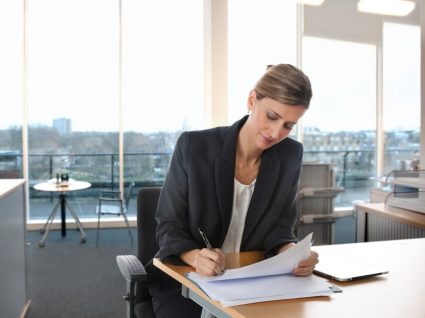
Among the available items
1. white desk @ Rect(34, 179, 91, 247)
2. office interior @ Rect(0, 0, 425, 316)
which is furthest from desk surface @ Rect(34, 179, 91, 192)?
office interior @ Rect(0, 0, 425, 316)

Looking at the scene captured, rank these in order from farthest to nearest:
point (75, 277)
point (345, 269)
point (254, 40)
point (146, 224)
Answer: point (254, 40), point (75, 277), point (146, 224), point (345, 269)

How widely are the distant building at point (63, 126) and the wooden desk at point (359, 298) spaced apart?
4761 millimetres

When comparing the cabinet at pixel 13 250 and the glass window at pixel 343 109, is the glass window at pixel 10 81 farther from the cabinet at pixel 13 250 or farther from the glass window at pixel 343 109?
the glass window at pixel 343 109

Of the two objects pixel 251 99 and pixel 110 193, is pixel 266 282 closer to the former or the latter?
pixel 251 99

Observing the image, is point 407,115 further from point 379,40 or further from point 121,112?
point 121,112

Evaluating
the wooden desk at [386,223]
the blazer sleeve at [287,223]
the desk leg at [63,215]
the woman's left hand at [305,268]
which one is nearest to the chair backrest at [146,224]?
the blazer sleeve at [287,223]

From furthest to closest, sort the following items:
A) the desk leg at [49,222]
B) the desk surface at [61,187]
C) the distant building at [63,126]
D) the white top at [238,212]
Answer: the distant building at [63,126] < the desk leg at [49,222] < the desk surface at [61,187] < the white top at [238,212]

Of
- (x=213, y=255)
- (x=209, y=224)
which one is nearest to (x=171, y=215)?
(x=209, y=224)

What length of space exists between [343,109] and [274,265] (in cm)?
571

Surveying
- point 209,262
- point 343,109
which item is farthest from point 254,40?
point 209,262

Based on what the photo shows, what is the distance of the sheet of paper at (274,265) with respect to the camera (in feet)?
4.09

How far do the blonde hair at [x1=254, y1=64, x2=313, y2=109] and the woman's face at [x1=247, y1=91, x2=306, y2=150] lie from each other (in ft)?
0.06

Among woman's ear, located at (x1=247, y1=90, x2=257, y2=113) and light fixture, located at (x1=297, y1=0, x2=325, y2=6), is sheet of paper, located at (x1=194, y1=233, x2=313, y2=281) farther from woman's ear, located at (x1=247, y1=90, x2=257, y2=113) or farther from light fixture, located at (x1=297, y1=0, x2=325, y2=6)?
light fixture, located at (x1=297, y1=0, x2=325, y2=6)

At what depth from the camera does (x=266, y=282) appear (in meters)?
1.28
